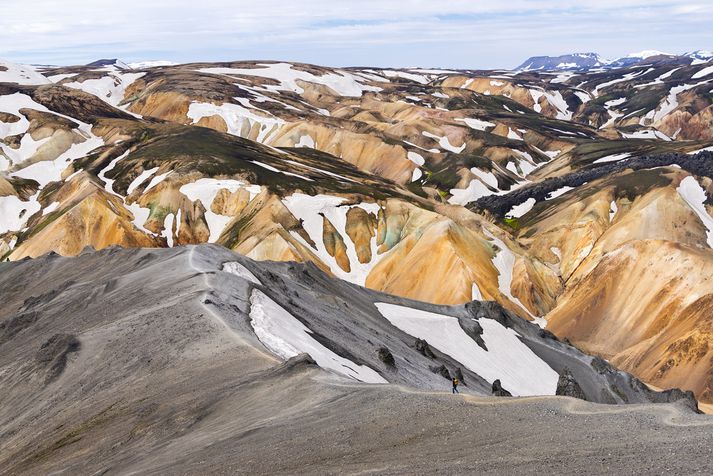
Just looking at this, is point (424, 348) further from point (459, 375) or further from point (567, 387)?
point (567, 387)

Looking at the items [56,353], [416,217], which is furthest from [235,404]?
[416,217]

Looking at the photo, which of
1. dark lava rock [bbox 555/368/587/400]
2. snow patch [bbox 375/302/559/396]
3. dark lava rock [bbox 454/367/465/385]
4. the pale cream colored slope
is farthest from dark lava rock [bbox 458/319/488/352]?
the pale cream colored slope

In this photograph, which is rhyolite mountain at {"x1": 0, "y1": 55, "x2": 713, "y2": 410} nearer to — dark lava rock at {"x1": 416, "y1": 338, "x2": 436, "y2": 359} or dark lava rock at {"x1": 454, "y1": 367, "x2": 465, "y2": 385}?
dark lava rock at {"x1": 416, "y1": 338, "x2": 436, "y2": 359}

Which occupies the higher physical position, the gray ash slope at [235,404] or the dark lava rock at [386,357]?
the gray ash slope at [235,404]

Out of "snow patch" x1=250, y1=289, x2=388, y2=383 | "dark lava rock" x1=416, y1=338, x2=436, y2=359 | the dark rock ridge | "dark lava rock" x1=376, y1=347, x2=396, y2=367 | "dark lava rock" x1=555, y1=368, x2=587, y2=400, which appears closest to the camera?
"snow patch" x1=250, y1=289, x2=388, y2=383

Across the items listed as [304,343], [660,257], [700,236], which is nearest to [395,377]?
[304,343]

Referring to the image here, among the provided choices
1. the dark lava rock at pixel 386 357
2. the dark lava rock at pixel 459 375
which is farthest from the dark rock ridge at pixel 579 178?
the dark lava rock at pixel 386 357

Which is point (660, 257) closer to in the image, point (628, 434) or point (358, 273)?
point (358, 273)

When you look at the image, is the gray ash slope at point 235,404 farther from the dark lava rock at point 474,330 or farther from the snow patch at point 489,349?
the dark lava rock at point 474,330

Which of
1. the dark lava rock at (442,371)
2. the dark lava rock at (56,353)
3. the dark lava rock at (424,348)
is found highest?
the dark lava rock at (56,353)
